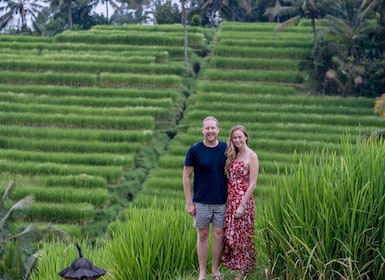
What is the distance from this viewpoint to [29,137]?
22.8m

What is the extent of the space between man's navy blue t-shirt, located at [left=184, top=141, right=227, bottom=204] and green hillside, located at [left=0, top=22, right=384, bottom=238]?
26.7 ft

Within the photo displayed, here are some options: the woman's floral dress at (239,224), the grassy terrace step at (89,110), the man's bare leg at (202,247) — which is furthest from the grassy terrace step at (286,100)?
the woman's floral dress at (239,224)

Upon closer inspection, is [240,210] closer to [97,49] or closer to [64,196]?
[64,196]

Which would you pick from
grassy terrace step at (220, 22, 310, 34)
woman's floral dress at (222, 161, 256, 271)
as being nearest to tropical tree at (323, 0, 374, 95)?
grassy terrace step at (220, 22, 310, 34)

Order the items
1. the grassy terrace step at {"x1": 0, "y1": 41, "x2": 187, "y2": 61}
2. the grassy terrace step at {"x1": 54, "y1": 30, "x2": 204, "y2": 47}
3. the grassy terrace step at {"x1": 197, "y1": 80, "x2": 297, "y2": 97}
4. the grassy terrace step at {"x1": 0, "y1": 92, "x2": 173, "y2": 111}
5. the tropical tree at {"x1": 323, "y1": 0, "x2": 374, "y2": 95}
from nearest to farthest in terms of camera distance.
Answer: the grassy terrace step at {"x1": 0, "y1": 92, "x2": 173, "y2": 111}
the tropical tree at {"x1": 323, "y1": 0, "x2": 374, "y2": 95}
the grassy terrace step at {"x1": 197, "y1": 80, "x2": 297, "y2": 97}
the grassy terrace step at {"x1": 0, "y1": 41, "x2": 187, "y2": 61}
the grassy terrace step at {"x1": 54, "y1": 30, "x2": 204, "y2": 47}

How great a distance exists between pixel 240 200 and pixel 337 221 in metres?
1.10

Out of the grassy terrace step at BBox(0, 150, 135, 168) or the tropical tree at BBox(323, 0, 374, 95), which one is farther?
the tropical tree at BBox(323, 0, 374, 95)

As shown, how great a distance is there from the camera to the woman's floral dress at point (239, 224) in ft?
20.7

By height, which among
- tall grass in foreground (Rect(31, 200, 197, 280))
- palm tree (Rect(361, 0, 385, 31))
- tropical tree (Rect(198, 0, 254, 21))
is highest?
tropical tree (Rect(198, 0, 254, 21))

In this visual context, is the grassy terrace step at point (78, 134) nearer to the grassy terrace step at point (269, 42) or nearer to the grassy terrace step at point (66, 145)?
the grassy terrace step at point (66, 145)

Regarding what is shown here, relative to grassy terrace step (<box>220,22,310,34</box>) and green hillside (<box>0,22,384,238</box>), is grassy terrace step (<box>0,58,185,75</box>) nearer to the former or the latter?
green hillside (<box>0,22,384,238</box>)

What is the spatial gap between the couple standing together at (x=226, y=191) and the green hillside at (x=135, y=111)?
808cm

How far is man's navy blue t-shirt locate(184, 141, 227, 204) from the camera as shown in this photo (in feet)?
20.9

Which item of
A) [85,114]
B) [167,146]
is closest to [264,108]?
[167,146]
